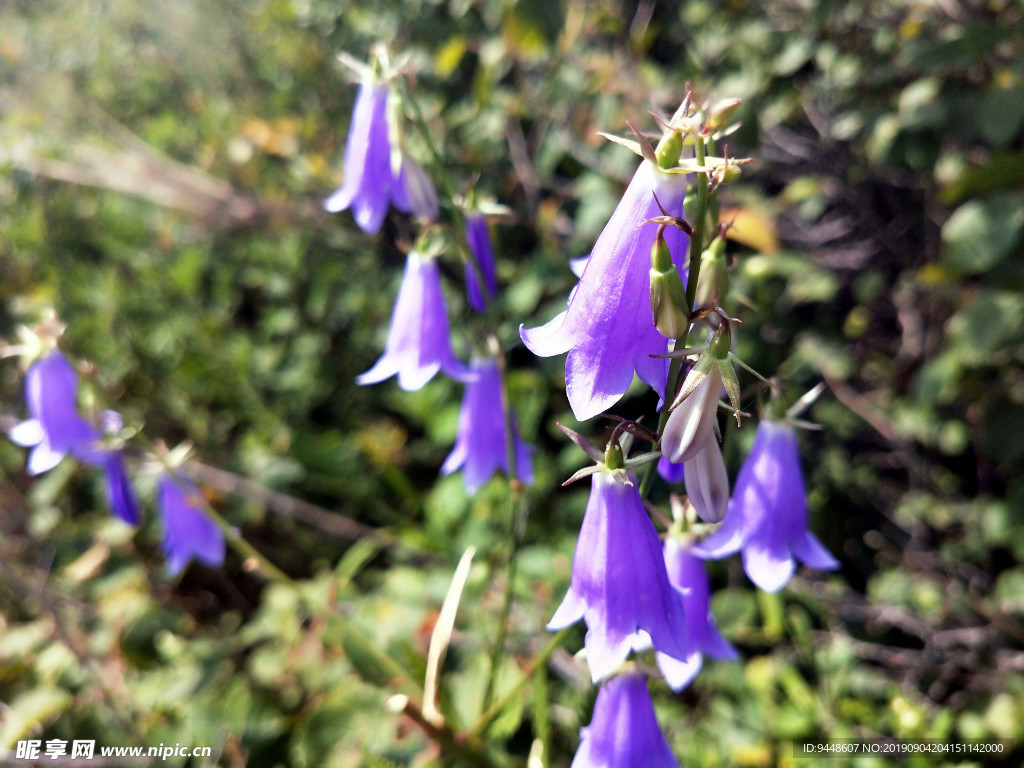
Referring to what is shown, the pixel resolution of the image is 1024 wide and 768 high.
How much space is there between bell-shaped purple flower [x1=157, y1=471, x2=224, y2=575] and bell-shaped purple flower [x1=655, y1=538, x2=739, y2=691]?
1.20 meters

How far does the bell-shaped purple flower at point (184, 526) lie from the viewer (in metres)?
1.67

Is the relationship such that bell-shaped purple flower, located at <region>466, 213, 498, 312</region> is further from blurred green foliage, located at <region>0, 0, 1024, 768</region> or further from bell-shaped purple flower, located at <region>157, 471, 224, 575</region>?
bell-shaped purple flower, located at <region>157, 471, 224, 575</region>

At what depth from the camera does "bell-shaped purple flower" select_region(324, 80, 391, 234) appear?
1.29 m

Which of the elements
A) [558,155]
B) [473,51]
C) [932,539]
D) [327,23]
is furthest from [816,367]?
[327,23]

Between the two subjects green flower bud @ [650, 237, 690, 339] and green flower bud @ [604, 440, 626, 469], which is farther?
green flower bud @ [604, 440, 626, 469]

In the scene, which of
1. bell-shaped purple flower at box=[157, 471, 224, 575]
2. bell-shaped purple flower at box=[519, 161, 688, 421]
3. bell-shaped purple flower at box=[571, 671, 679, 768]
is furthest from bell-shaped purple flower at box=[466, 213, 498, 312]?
bell-shaped purple flower at box=[157, 471, 224, 575]

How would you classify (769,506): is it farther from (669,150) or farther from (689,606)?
(669,150)

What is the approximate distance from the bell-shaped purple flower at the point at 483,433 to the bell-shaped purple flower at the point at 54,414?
871 millimetres

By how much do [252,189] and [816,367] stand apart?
271 cm

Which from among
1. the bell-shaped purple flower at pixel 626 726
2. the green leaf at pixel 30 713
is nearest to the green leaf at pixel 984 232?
the bell-shaped purple flower at pixel 626 726

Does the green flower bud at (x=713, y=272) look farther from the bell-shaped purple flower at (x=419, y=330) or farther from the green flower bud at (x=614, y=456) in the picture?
the bell-shaped purple flower at (x=419, y=330)

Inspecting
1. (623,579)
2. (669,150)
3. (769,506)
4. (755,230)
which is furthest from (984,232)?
(623,579)

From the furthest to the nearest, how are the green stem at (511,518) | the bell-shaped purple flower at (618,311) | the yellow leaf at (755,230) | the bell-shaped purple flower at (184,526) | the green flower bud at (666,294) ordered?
1. the yellow leaf at (755,230)
2. the bell-shaped purple flower at (184,526)
3. the green stem at (511,518)
4. the bell-shaped purple flower at (618,311)
5. the green flower bud at (666,294)

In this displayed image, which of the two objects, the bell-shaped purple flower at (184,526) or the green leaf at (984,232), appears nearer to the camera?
the green leaf at (984,232)
